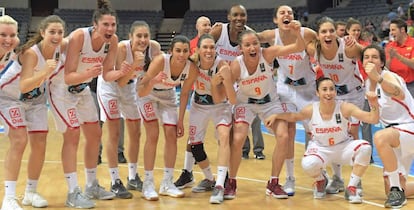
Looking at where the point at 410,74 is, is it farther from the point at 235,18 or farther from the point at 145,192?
the point at 145,192

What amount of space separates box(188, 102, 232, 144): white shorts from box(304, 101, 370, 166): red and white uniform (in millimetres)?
864

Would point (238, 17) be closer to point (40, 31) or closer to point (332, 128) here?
point (332, 128)

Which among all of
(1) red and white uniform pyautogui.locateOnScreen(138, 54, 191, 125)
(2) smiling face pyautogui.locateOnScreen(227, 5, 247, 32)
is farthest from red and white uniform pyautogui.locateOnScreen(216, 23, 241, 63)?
(1) red and white uniform pyautogui.locateOnScreen(138, 54, 191, 125)

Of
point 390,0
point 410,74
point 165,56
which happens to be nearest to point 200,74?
point 165,56

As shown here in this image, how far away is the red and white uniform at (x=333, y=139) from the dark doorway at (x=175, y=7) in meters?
19.1

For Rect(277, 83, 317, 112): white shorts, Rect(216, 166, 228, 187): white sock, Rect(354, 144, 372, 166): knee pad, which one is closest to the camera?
Rect(354, 144, 372, 166): knee pad

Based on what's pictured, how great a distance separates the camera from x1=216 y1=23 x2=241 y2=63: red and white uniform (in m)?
5.95

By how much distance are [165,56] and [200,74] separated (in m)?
0.39

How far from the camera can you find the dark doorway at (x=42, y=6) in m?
22.9

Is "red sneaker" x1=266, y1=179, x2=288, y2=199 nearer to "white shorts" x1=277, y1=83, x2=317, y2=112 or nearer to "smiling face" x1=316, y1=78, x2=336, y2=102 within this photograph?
"white shorts" x1=277, y1=83, x2=317, y2=112

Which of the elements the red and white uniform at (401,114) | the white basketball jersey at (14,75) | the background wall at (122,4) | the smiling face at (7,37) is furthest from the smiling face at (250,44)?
the background wall at (122,4)

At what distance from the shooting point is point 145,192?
541 cm

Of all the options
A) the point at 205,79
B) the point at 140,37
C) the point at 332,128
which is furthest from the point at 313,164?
the point at 140,37

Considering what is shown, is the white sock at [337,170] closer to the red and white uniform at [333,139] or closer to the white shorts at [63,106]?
the red and white uniform at [333,139]
